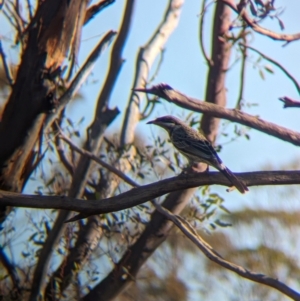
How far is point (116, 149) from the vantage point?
1012 cm

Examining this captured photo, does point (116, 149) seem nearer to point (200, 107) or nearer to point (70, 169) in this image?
point (70, 169)

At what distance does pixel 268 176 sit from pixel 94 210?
1.33 meters

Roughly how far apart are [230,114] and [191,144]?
2.08 ft

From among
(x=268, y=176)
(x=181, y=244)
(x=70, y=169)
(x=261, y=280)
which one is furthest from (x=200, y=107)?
(x=181, y=244)

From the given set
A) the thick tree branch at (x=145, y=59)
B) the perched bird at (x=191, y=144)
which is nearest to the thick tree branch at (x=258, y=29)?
the perched bird at (x=191, y=144)

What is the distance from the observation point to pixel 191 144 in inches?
305

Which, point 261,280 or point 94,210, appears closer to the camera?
point 94,210

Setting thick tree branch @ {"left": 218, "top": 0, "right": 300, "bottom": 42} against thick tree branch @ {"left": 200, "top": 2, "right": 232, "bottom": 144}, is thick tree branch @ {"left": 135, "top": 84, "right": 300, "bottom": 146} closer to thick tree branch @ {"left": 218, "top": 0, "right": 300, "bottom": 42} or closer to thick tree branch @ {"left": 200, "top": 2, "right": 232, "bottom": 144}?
thick tree branch @ {"left": 218, "top": 0, "right": 300, "bottom": 42}

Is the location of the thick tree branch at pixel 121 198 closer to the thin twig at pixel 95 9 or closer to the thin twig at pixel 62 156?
the thin twig at pixel 95 9

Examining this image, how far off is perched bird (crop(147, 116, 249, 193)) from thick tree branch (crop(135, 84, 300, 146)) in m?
0.38

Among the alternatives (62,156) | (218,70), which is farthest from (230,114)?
(62,156)

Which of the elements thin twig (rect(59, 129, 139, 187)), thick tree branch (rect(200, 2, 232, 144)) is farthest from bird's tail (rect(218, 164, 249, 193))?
thick tree branch (rect(200, 2, 232, 144))

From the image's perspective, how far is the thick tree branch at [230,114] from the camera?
6758mm

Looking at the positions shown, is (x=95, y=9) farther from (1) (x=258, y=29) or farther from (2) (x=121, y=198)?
(2) (x=121, y=198)
